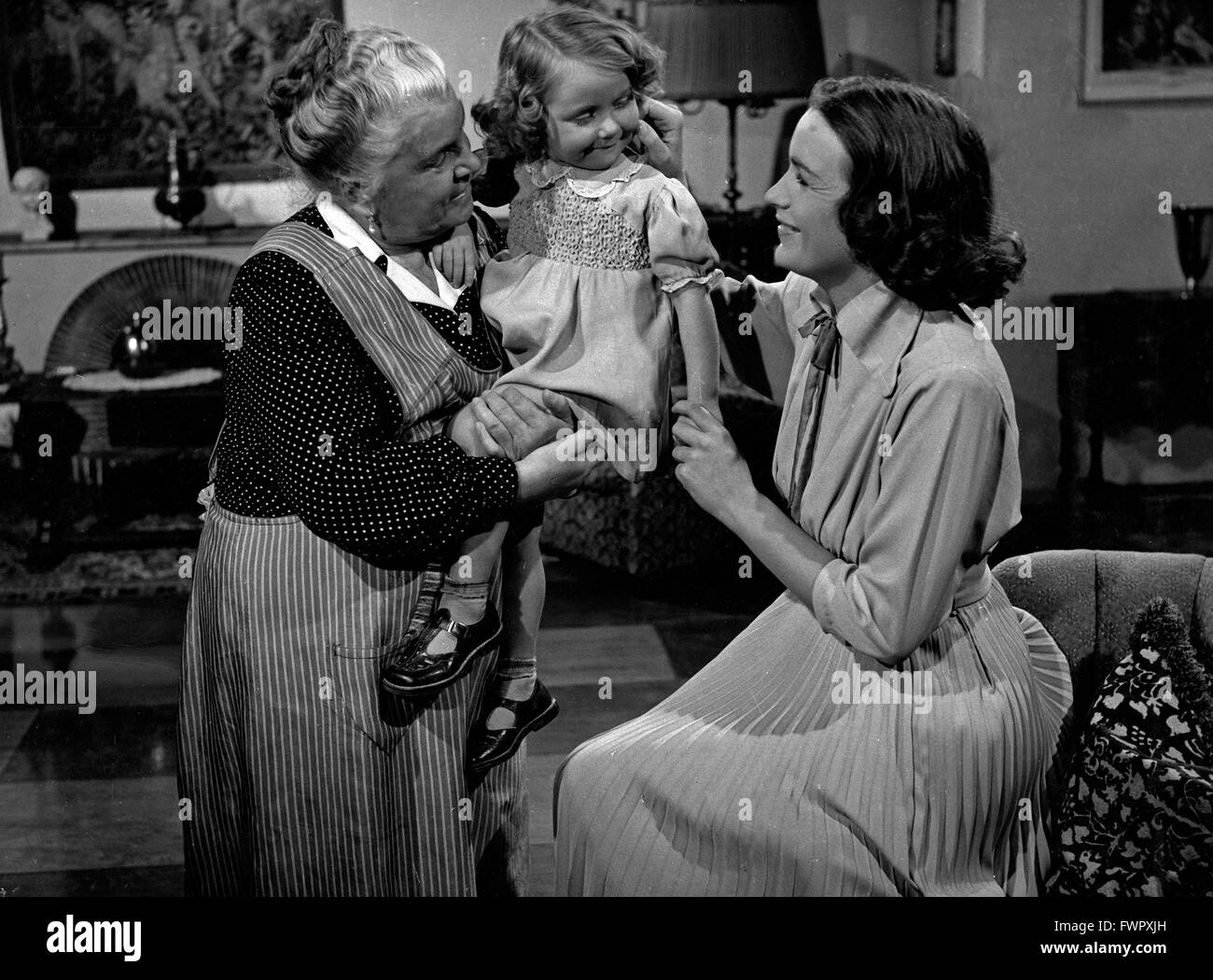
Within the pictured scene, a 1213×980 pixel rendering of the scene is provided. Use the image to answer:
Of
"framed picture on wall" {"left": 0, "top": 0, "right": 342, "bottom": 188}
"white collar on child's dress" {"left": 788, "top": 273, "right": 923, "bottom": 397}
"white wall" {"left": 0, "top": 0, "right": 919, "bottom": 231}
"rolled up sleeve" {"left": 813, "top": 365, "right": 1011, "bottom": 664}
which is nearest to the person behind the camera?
"rolled up sleeve" {"left": 813, "top": 365, "right": 1011, "bottom": 664}

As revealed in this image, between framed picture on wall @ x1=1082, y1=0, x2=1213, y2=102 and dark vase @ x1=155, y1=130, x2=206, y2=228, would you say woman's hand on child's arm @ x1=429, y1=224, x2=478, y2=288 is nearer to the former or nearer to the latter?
dark vase @ x1=155, y1=130, x2=206, y2=228

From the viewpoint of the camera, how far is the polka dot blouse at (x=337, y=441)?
1.98 meters

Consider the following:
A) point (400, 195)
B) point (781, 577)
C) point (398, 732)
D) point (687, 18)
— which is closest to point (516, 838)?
point (398, 732)

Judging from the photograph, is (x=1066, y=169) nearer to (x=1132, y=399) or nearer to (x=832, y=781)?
(x=1132, y=399)

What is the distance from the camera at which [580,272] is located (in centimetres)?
221

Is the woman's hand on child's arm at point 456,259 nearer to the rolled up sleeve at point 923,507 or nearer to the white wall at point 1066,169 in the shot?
the rolled up sleeve at point 923,507

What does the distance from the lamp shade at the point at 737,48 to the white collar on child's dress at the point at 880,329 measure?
2.48ft

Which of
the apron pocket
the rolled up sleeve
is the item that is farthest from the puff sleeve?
the apron pocket

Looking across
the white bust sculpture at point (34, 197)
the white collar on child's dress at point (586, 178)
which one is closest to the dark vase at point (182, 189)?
the white bust sculpture at point (34, 197)

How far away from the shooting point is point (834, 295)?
206 cm

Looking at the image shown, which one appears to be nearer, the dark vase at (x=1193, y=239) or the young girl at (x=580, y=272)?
the young girl at (x=580, y=272)

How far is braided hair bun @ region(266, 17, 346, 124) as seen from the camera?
1.99 metres

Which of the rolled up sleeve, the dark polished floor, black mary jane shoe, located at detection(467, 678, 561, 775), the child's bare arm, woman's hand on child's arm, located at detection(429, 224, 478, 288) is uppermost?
woman's hand on child's arm, located at detection(429, 224, 478, 288)

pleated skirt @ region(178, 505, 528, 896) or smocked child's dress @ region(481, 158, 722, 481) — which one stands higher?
smocked child's dress @ region(481, 158, 722, 481)
